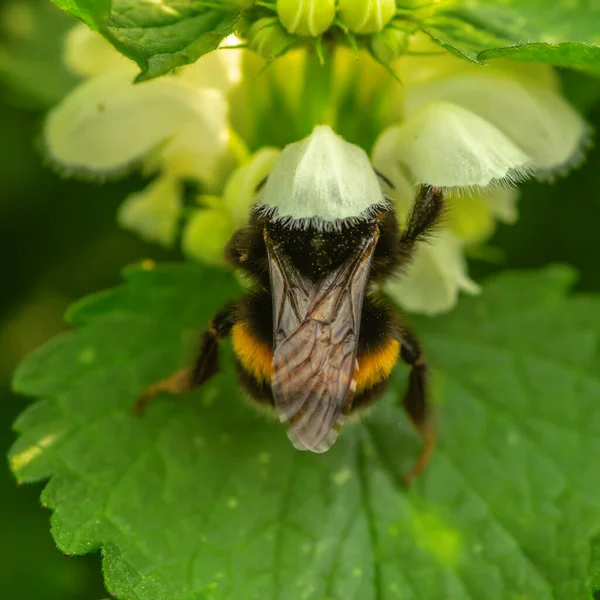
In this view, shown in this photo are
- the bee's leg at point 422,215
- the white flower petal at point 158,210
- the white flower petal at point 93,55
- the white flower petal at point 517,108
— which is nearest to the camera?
the bee's leg at point 422,215

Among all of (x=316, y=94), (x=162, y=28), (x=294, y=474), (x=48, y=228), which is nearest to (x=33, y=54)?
(x=48, y=228)

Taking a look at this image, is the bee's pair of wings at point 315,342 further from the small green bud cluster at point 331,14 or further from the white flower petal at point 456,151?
the small green bud cluster at point 331,14

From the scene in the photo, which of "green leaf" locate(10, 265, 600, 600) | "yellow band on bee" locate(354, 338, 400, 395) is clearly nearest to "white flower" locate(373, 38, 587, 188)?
"yellow band on bee" locate(354, 338, 400, 395)

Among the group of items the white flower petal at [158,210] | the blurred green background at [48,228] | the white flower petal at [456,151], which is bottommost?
the blurred green background at [48,228]

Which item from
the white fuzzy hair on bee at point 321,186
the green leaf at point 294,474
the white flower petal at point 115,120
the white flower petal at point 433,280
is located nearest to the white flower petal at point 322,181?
the white fuzzy hair on bee at point 321,186

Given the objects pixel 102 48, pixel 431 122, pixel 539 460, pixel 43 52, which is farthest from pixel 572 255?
pixel 43 52

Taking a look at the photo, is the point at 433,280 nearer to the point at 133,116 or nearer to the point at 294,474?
the point at 294,474

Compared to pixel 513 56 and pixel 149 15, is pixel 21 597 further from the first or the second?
pixel 513 56
